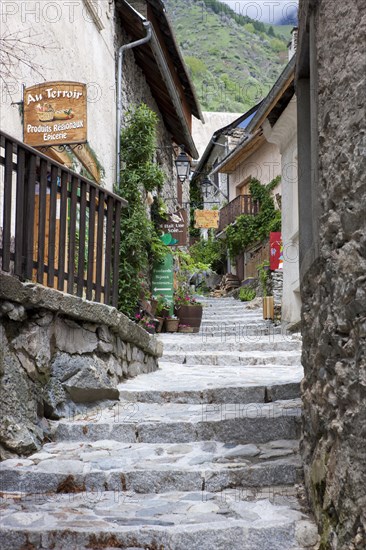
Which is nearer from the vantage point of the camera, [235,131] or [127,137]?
[127,137]

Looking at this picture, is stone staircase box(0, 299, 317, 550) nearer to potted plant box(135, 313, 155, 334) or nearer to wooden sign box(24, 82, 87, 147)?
wooden sign box(24, 82, 87, 147)

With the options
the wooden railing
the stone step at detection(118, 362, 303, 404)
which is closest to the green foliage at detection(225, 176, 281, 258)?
the stone step at detection(118, 362, 303, 404)

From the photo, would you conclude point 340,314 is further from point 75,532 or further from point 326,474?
point 75,532

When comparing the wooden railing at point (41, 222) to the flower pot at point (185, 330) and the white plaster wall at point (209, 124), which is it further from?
the white plaster wall at point (209, 124)

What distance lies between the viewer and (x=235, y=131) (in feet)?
84.1

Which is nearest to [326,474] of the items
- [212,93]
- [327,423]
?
[327,423]

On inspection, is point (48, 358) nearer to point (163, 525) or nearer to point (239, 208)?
point (163, 525)

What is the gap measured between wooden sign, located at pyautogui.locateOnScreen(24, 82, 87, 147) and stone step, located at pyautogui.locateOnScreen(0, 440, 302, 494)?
131 inches

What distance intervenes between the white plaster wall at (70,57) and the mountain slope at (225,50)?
134ft

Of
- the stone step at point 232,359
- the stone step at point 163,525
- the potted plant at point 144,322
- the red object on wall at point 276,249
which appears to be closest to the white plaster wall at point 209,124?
the red object on wall at point 276,249

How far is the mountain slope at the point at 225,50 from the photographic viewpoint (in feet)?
175

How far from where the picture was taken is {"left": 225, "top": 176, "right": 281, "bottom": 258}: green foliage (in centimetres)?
2040

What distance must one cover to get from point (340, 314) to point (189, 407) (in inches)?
88.7

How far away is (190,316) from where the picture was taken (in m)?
10.8
